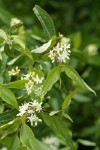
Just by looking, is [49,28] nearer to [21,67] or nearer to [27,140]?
[21,67]

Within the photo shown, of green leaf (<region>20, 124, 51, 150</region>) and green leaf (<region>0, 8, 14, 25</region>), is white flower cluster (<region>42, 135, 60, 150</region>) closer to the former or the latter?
green leaf (<region>0, 8, 14, 25</region>)

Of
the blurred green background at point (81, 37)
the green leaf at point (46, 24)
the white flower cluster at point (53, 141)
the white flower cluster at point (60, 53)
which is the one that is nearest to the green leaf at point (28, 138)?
the white flower cluster at point (60, 53)

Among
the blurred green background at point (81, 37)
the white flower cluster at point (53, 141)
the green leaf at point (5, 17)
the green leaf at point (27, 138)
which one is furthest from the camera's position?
the blurred green background at point (81, 37)

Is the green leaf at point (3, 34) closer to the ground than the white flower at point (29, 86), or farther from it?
farther from it

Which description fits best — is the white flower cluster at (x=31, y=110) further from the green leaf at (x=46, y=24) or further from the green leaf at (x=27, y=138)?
the green leaf at (x=46, y=24)

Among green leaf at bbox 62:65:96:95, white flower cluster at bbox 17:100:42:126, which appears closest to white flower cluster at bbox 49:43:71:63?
green leaf at bbox 62:65:96:95

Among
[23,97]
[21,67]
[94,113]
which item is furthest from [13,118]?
[94,113]
